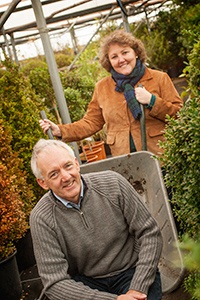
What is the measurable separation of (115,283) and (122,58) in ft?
6.01

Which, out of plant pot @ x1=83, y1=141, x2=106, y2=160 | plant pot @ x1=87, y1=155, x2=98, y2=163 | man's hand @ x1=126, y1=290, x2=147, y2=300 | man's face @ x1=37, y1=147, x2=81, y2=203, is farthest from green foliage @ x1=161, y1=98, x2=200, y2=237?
plant pot @ x1=83, y1=141, x2=106, y2=160

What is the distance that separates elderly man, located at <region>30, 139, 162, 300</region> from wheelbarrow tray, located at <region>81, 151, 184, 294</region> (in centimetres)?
19

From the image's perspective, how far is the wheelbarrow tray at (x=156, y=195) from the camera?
9.05 feet

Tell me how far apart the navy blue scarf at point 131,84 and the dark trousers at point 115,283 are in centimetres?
143

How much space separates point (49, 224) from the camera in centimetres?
245

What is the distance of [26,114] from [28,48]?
15908 mm

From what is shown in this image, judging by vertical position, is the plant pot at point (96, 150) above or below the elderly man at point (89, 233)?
below

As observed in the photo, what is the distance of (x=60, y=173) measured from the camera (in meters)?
2.48

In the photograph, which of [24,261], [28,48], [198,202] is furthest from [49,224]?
[28,48]

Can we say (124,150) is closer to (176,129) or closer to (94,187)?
(94,187)

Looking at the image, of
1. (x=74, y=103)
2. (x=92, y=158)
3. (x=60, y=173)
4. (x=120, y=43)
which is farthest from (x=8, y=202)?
(x=74, y=103)

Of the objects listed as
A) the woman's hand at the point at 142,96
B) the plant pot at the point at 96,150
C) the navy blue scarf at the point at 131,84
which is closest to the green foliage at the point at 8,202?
the navy blue scarf at the point at 131,84

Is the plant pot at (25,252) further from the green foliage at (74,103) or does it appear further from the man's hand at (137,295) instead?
the green foliage at (74,103)

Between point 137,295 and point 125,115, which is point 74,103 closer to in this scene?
point 125,115
